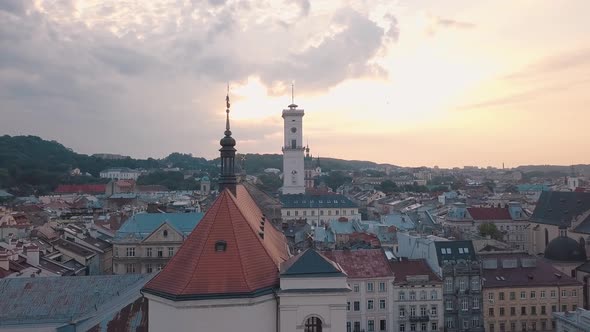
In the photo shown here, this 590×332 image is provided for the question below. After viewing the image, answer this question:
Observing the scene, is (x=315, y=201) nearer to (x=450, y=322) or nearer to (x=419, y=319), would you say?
(x=450, y=322)

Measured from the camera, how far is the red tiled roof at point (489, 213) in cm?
7919

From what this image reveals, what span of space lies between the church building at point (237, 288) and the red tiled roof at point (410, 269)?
21.4 meters

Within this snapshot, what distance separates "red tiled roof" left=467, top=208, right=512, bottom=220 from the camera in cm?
7919

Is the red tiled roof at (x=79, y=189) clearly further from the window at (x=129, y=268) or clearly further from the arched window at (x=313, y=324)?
the arched window at (x=313, y=324)

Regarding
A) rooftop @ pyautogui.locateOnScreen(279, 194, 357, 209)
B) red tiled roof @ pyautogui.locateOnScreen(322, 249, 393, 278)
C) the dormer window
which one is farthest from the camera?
rooftop @ pyautogui.locateOnScreen(279, 194, 357, 209)

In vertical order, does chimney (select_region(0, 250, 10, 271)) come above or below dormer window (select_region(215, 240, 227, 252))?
below

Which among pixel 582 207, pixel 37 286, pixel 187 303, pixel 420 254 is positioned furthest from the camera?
pixel 582 207

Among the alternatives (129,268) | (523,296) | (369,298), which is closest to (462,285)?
(523,296)

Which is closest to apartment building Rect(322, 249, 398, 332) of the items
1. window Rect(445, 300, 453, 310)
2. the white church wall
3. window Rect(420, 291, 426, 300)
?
window Rect(420, 291, 426, 300)

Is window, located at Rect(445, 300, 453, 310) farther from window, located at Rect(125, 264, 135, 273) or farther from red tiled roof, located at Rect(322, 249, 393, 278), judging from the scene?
window, located at Rect(125, 264, 135, 273)

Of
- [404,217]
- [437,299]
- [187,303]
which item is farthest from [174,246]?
[404,217]

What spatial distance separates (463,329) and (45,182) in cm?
13480

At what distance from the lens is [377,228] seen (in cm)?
6231

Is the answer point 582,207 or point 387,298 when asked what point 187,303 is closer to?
point 387,298
